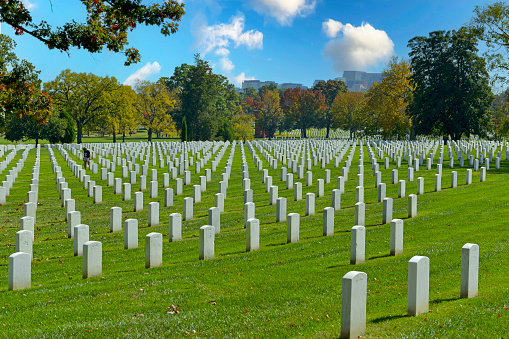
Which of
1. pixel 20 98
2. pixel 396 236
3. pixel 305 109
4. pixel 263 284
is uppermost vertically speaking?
pixel 305 109

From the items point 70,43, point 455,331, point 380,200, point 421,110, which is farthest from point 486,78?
point 455,331

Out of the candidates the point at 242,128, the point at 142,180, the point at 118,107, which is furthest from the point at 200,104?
the point at 142,180

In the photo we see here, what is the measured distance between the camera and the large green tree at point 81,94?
247ft

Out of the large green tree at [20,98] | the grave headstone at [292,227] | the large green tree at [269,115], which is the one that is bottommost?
the grave headstone at [292,227]

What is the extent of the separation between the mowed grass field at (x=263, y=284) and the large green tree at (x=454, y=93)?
4274 cm

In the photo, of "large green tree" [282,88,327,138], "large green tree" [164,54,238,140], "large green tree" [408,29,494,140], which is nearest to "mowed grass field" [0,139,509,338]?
"large green tree" [408,29,494,140]

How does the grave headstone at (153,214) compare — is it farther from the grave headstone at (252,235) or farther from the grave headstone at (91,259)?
the grave headstone at (91,259)

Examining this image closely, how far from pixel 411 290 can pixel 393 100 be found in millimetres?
65314

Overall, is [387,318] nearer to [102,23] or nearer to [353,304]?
[353,304]

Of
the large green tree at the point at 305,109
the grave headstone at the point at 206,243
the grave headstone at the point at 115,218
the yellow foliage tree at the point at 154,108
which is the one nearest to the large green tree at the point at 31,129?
the yellow foliage tree at the point at 154,108

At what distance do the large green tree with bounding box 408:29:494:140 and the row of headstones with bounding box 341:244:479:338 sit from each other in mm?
51433

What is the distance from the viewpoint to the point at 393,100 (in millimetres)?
68188

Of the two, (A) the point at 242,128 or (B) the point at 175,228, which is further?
(A) the point at 242,128

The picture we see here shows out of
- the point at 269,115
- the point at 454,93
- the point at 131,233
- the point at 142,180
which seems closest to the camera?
the point at 131,233
